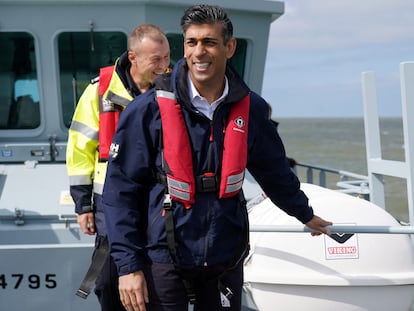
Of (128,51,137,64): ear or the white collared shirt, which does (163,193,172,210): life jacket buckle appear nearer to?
the white collared shirt

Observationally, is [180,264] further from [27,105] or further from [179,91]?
[27,105]

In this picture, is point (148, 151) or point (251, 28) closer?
point (148, 151)

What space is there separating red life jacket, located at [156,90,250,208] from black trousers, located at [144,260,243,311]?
24 cm

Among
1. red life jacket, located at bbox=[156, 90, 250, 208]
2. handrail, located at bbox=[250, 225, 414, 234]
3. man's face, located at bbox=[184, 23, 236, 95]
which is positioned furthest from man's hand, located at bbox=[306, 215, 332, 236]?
man's face, located at bbox=[184, 23, 236, 95]

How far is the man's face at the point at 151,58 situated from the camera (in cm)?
298

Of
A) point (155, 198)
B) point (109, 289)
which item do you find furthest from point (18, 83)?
point (155, 198)

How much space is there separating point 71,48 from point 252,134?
3.21 meters

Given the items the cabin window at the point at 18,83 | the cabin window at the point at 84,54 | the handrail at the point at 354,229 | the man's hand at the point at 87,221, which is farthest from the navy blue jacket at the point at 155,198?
the cabin window at the point at 18,83

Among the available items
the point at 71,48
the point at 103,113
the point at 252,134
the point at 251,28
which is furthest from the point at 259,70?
the point at 252,134

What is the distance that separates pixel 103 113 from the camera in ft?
10.2

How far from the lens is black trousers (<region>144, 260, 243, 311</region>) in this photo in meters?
2.40

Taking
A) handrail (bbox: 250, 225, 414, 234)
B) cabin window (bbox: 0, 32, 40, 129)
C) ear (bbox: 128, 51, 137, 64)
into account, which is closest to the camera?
ear (bbox: 128, 51, 137, 64)

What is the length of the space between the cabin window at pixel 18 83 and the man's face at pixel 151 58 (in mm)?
2593

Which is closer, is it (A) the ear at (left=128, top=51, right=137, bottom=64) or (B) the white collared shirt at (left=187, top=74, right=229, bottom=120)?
(B) the white collared shirt at (left=187, top=74, right=229, bottom=120)
